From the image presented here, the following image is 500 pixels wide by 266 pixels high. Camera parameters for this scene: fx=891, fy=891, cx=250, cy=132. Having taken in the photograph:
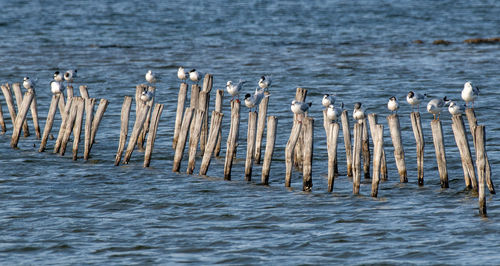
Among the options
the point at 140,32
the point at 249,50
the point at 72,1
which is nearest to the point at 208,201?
the point at 249,50

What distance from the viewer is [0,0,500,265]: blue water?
14867 millimetres

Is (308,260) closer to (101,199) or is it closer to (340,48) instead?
(101,199)

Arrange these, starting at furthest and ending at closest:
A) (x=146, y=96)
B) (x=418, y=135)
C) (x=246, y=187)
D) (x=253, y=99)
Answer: (x=146, y=96) → (x=253, y=99) → (x=246, y=187) → (x=418, y=135)

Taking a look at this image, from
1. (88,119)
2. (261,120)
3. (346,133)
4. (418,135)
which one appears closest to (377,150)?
(418,135)

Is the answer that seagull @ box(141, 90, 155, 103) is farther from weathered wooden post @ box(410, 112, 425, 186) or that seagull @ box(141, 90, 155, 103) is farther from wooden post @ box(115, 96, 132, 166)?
weathered wooden post @ box(410, 112, 425, 186)

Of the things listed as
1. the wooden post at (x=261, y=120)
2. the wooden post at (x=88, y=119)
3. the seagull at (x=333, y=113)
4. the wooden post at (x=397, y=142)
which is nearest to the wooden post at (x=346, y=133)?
the seagull at (x=333, y=113)

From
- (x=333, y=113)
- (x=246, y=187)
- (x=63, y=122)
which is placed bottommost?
(x=246, y=187)

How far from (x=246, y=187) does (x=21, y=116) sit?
7.09 metres

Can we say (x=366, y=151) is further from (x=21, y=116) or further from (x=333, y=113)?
(x=21, y=116)

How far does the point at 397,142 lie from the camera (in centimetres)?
1775

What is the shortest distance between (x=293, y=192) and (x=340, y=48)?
28.0 metres

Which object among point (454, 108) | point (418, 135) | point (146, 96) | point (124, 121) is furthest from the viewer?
point (146, 96)

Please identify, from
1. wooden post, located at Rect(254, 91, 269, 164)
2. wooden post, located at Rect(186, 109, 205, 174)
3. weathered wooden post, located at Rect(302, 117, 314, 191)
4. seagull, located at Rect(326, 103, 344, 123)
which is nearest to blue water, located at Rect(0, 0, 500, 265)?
wooden post, located at Rect(186, 109, 205, 174)

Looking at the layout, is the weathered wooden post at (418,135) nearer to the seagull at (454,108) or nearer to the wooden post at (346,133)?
the wooden post at (346,133)
